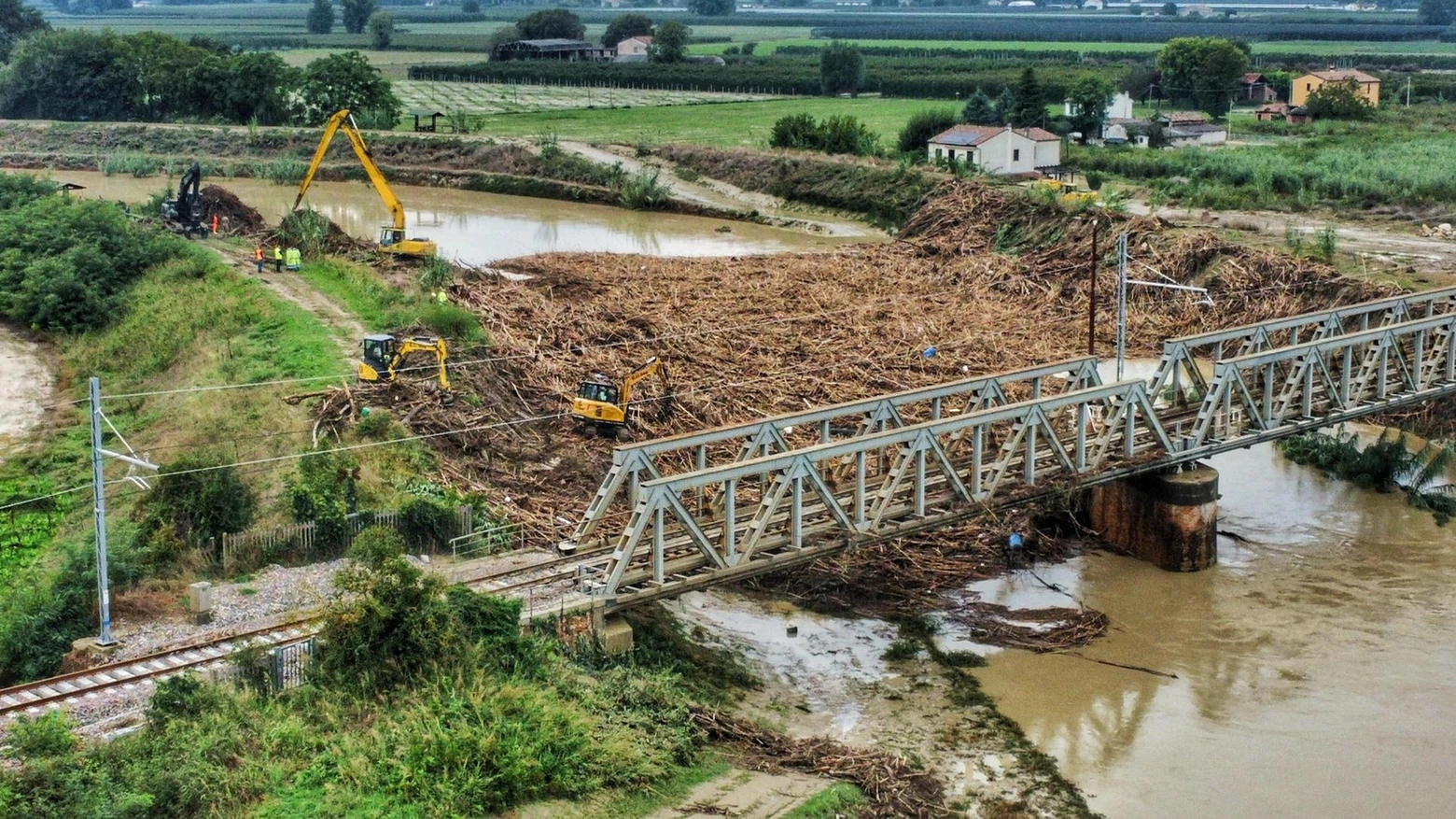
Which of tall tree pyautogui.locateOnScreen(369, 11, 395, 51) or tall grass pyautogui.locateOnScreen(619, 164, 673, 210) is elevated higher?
tall tree pyautogui.locateOnScreen(369, 11, 395, 51)

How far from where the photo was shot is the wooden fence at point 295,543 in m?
24.8

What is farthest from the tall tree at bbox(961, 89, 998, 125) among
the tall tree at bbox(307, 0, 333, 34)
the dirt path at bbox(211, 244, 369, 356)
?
the tall tree at bbox(307, 0, 333, 34)

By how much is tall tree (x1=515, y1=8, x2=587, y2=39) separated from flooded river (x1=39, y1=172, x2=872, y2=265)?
68.2 m

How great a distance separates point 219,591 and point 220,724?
532cm

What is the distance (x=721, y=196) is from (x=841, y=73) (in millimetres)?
44349

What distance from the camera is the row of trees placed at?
90.9 metres

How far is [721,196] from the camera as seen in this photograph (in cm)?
7225

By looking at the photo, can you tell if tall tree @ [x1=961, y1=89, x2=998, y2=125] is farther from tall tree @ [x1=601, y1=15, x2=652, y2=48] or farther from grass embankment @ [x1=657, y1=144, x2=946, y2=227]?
tall tree @ [x1=601, y1=15, x2=652, y2=48]

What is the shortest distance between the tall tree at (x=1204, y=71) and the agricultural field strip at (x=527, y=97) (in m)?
25.8

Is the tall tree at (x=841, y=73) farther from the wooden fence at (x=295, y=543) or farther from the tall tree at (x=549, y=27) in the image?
the wooden fence at (x=295, y=543)

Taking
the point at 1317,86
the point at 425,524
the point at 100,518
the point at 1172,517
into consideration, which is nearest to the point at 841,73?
the point at 1317,86

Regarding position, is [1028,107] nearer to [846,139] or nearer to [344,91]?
[846,139]

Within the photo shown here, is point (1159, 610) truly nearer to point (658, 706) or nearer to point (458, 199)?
point (658, 706)

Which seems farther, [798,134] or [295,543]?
[798,134]
